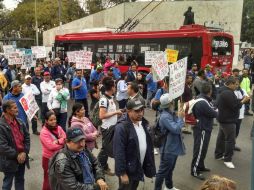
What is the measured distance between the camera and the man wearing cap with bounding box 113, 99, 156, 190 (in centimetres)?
429

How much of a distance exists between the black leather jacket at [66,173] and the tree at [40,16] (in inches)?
1878

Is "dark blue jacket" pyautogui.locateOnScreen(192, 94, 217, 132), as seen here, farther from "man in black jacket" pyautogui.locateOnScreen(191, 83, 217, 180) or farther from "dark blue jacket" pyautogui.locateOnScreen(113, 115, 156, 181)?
"dark blue jacket" pyautogui.locateOnScreen(113, 115, 156, 181)

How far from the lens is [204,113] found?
616 centimetres

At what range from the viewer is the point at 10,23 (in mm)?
52594

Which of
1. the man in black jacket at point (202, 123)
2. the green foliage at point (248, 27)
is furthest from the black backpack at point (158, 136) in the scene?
the green foliage at point (248, 27)

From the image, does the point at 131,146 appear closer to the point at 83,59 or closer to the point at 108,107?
the point at 108,107

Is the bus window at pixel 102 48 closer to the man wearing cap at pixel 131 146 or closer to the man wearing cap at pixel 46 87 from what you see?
the man wearing cap at pixel 46 87

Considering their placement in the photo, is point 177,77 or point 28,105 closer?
point 177,77

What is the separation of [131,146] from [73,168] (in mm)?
1121

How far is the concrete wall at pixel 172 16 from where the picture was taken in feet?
101

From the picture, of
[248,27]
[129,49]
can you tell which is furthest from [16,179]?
[248,27]

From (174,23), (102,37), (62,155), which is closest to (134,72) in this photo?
(102,37)

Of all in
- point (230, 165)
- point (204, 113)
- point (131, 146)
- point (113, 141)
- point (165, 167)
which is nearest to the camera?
point (131, 146)

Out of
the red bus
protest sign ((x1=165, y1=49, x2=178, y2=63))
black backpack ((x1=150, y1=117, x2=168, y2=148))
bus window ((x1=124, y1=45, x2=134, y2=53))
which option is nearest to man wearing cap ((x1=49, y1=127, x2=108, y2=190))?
black backpack ((x1=150, y1=117, x2=168, y2=148))
